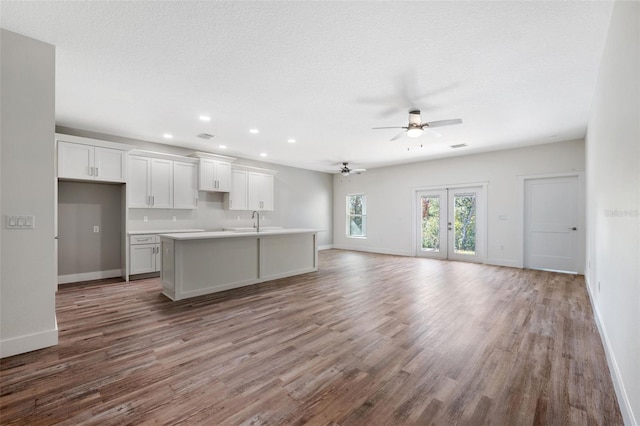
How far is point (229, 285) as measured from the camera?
4.50 meters

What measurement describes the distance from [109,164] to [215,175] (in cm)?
201

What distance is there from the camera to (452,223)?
7629 mm

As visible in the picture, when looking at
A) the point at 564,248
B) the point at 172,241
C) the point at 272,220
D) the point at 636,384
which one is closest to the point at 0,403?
the point at 172,241

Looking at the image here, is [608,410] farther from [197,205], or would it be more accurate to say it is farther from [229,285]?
[197,205]

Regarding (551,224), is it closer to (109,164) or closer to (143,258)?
(143,258)

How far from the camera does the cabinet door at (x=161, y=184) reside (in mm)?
5672

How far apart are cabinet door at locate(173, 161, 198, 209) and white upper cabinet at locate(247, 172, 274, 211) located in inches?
56.0

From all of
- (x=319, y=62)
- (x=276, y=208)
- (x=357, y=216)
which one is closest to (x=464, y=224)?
(x=357, y=216)

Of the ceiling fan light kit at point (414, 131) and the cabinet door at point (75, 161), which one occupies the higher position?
the ceiling fan light kit at point (414, 131)

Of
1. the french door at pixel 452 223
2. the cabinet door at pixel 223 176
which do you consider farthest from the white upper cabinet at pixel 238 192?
the french door at pixel 452 223

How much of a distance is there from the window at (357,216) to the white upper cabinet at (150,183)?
19.4 feet

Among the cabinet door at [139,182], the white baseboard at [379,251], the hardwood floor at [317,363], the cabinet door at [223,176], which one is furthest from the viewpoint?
the white baseboard at [379,251]

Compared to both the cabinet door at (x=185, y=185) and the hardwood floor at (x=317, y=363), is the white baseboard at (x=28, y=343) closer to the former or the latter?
the hardwood floor at (x=317, y=363)

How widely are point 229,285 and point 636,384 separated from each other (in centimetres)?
434
